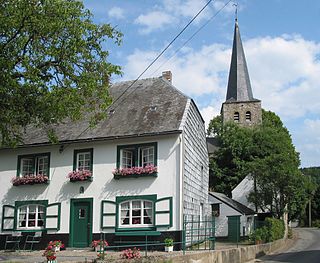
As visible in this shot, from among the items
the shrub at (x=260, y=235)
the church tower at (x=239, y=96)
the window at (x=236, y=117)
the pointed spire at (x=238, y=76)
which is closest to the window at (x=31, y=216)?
the shrub at (x=260, y=235)

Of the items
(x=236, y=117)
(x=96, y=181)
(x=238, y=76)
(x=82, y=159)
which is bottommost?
(x=96, y=181)

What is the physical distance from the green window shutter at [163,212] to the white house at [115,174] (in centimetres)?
4

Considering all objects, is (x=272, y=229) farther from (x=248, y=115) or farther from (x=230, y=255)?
(x=248, y=115)

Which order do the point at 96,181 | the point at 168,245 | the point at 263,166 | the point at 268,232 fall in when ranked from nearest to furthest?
the point at 168,245 → the point at 96,181 → the point at 268,232 → the point at 263,166

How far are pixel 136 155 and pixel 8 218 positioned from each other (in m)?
7.60

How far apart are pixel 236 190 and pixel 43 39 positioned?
32.8 m

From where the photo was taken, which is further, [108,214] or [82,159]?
[82,159]

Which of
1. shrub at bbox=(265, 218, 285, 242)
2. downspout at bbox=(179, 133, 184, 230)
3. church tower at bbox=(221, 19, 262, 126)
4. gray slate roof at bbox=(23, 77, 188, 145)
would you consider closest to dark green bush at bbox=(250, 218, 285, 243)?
shrub at bbox=(265, 218, 285, 242)

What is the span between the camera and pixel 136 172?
19.7 metres

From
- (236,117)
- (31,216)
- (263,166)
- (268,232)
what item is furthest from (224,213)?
(236,117)

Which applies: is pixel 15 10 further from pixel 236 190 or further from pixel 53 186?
pixel 236 190

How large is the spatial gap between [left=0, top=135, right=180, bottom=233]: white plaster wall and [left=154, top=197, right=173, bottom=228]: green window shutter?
0.63 ft

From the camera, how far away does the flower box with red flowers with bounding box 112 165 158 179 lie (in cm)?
1953

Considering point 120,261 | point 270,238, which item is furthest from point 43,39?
point 270,238
